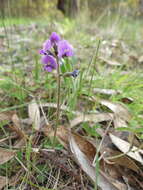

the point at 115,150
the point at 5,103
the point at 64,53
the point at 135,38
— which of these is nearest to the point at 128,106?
the point at 115,150

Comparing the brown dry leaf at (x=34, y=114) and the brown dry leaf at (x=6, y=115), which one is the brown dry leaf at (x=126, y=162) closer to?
the brown dry leaf at (x=34, y=114)

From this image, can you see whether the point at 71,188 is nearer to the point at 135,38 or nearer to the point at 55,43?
the point at 55,43

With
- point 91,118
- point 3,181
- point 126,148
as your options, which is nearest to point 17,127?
point 3,181

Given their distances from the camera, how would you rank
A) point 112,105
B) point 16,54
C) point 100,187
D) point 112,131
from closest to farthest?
point 100,187 < point 112,131 < point 112,105 < point 16,54

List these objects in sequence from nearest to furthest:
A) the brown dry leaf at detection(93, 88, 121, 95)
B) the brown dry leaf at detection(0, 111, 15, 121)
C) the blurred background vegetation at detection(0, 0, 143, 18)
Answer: the brown dry leaf at detection(0, 111, 15, 121) → the brown dry leaf at detection(93, 88, 121, 95) → the blurred background vegetation at detection(0, 0, 143, 18)

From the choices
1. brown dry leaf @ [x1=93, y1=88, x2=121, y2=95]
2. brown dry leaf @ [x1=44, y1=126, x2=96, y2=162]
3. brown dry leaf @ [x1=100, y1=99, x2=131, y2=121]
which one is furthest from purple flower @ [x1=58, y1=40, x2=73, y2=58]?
brown dry leaf @ [x1=93, y1=88, x2=121, y2=95]

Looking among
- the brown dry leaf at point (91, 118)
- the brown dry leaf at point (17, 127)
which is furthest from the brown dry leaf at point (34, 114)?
the brown dry leaf at point (91, 118)

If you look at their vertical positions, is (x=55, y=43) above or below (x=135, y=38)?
above

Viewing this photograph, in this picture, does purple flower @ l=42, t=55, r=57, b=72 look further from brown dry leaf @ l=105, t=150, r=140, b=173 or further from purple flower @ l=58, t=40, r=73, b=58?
brown dry leaf @ l=105, t=150, r=140, b=173
